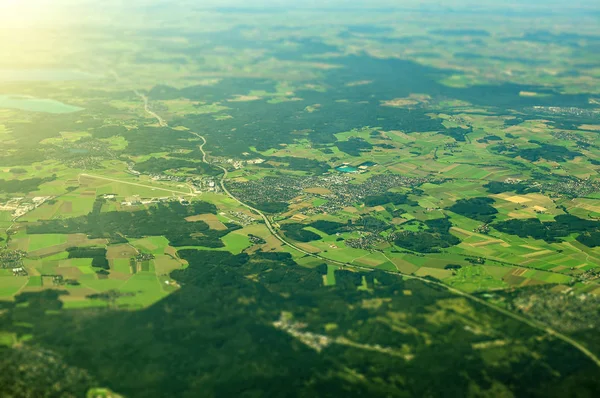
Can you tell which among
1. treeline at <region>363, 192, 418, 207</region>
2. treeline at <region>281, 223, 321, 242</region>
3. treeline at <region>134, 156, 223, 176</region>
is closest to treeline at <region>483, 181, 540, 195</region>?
treeline at <region>363, 192, 418, 207</region>

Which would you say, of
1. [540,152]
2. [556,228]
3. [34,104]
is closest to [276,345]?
[556,228]

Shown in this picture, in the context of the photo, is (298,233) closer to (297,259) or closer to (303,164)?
(297,259)

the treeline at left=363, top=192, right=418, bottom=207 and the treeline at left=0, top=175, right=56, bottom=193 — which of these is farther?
the treeline at left=0, top=175, right=56, bottom=193

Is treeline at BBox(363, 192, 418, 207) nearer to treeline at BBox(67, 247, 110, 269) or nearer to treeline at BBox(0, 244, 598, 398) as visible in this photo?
treeline at BBox(0, 244, 598, 398)

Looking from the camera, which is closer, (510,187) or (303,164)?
(510,187)

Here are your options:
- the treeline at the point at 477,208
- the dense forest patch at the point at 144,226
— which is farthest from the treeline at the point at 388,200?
the dense forest patch at the point at 144,226

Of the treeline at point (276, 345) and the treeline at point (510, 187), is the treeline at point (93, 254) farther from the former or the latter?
the treeline at point (510, 187)

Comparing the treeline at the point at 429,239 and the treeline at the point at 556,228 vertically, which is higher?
the treeline at the point at 556,228

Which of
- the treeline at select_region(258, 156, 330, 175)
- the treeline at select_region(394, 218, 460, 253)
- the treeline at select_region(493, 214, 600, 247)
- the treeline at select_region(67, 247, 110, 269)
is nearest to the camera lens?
the treeline at select_region(67, 247, 110, 269)
